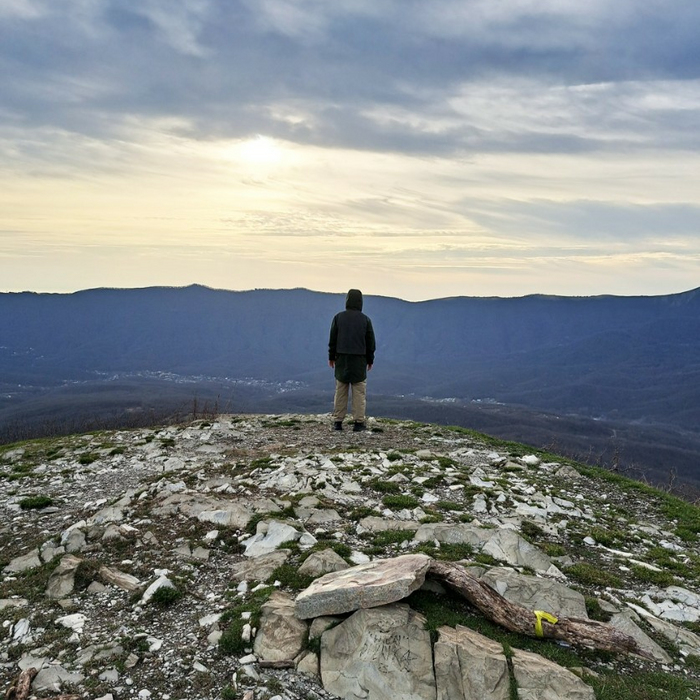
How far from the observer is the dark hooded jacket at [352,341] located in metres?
21.0

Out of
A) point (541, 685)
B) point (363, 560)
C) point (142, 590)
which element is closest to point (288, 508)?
point (363, 560)

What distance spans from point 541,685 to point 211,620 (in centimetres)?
436

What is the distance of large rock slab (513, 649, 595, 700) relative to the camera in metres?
6.11

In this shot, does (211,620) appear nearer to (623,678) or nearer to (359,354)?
(623,678)

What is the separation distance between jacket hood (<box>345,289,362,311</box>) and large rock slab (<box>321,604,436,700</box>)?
15.2m

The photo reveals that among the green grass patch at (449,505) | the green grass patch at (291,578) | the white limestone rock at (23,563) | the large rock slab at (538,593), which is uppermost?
the large rock slab at (538,593)

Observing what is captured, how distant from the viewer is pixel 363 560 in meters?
9.14

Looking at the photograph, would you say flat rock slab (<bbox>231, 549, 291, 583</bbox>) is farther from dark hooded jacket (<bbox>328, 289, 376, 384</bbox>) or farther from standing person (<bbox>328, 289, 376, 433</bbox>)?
dark hooded jacket (<bbox>328, 289, 376, 384</bbox>)

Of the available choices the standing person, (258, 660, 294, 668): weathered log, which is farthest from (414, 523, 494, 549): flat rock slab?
the standing person

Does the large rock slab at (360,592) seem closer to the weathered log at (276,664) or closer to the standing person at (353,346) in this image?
the weathered log at (276,664)

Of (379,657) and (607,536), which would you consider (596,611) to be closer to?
Result: (379,657)

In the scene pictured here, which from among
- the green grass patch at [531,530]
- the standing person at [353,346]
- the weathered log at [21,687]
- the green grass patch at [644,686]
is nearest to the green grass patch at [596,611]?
the green grass patch at [644,686]

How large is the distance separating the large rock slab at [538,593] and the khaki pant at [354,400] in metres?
12.9

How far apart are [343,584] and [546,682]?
106 inches
